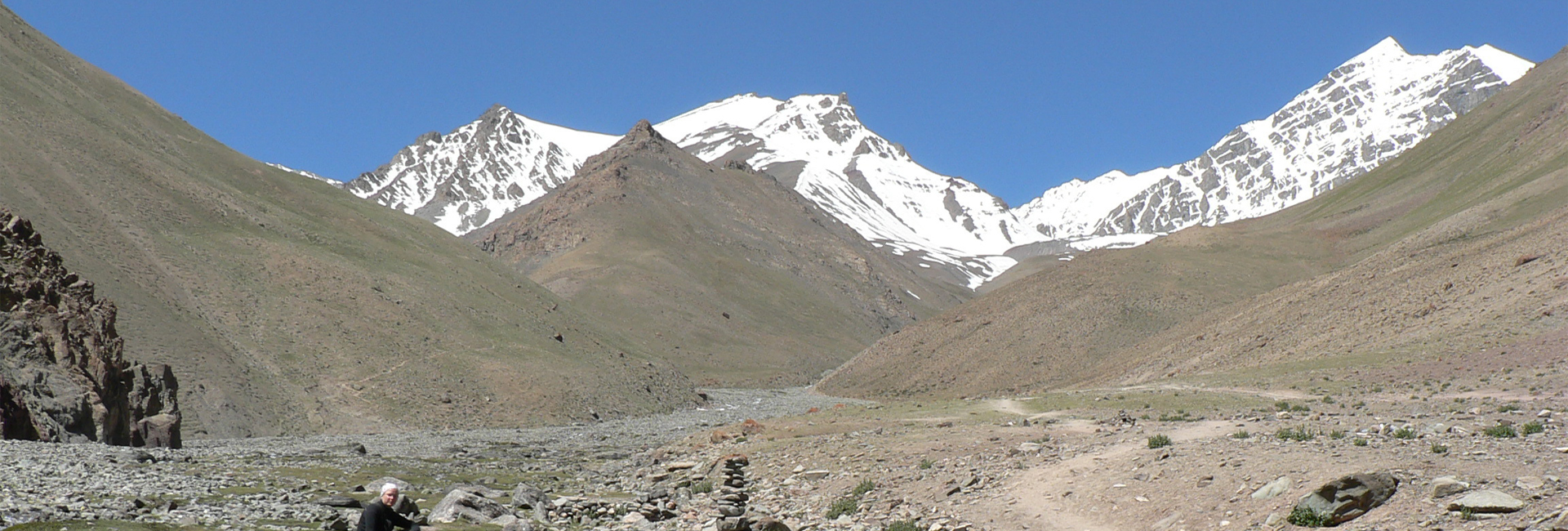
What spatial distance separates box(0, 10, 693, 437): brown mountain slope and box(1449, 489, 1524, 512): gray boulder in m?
53.4

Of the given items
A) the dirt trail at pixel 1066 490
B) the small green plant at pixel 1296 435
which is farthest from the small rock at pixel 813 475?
the small green plant at pixel 1296 435

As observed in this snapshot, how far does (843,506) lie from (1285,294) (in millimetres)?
62267

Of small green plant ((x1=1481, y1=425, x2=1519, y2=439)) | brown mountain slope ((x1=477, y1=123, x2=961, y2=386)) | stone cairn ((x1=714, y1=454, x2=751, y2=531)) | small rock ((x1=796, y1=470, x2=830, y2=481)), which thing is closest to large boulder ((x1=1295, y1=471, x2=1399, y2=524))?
small green plant ((x1=1481, y1=425, x2=1519, y2=439))

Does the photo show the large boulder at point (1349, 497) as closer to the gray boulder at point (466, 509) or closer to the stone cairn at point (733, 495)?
the stone cairn at point (733, 495)

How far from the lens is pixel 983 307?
99.9 meters

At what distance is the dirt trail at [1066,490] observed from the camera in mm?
21594

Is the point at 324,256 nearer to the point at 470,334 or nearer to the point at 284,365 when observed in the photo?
the point at 470,334

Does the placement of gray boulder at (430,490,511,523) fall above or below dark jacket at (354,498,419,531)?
below

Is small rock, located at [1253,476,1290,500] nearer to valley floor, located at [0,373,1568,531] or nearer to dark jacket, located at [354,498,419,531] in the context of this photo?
valley floor, located at [0,373,1568,531]

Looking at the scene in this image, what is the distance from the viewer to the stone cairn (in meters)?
23.3

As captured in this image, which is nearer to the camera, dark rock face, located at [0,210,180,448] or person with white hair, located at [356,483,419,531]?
person with white hair, located at [356,483,419,531]

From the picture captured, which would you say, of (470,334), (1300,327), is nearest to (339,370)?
(470,334)

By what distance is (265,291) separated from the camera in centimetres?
7212

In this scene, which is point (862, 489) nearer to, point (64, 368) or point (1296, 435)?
point (1296, 435)
